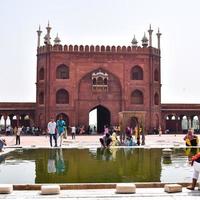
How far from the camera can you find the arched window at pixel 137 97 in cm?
3756

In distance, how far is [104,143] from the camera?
706 inches

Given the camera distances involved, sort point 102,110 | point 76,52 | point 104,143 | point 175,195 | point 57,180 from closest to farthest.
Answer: point 175,195 < point 57,180 < point 104,143 < point 76,52 < point 102,110

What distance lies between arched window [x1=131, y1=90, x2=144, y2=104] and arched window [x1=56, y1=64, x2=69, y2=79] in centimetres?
586

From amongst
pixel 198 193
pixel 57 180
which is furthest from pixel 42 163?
pixel 198 193

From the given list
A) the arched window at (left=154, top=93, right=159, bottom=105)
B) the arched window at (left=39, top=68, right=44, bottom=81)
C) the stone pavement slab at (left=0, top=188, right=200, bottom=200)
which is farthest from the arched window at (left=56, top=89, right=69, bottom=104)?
the stone pavement slab at (left=0, top=188, right=200, bottom=200)

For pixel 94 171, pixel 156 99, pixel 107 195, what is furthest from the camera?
pixel 156 99

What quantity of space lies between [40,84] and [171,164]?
89.4 ft

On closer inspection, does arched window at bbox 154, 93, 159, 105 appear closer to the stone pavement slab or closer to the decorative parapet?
the decorative parapet

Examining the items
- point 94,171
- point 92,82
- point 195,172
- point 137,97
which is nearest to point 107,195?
point 195,172

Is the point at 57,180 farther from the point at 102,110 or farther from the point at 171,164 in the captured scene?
the point at 102,110

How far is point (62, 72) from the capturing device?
121 ft

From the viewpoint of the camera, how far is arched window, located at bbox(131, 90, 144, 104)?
37562mm

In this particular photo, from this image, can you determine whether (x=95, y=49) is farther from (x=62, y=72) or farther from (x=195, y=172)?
(x=195, y=172)

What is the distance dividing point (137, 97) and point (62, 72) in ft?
22.1
